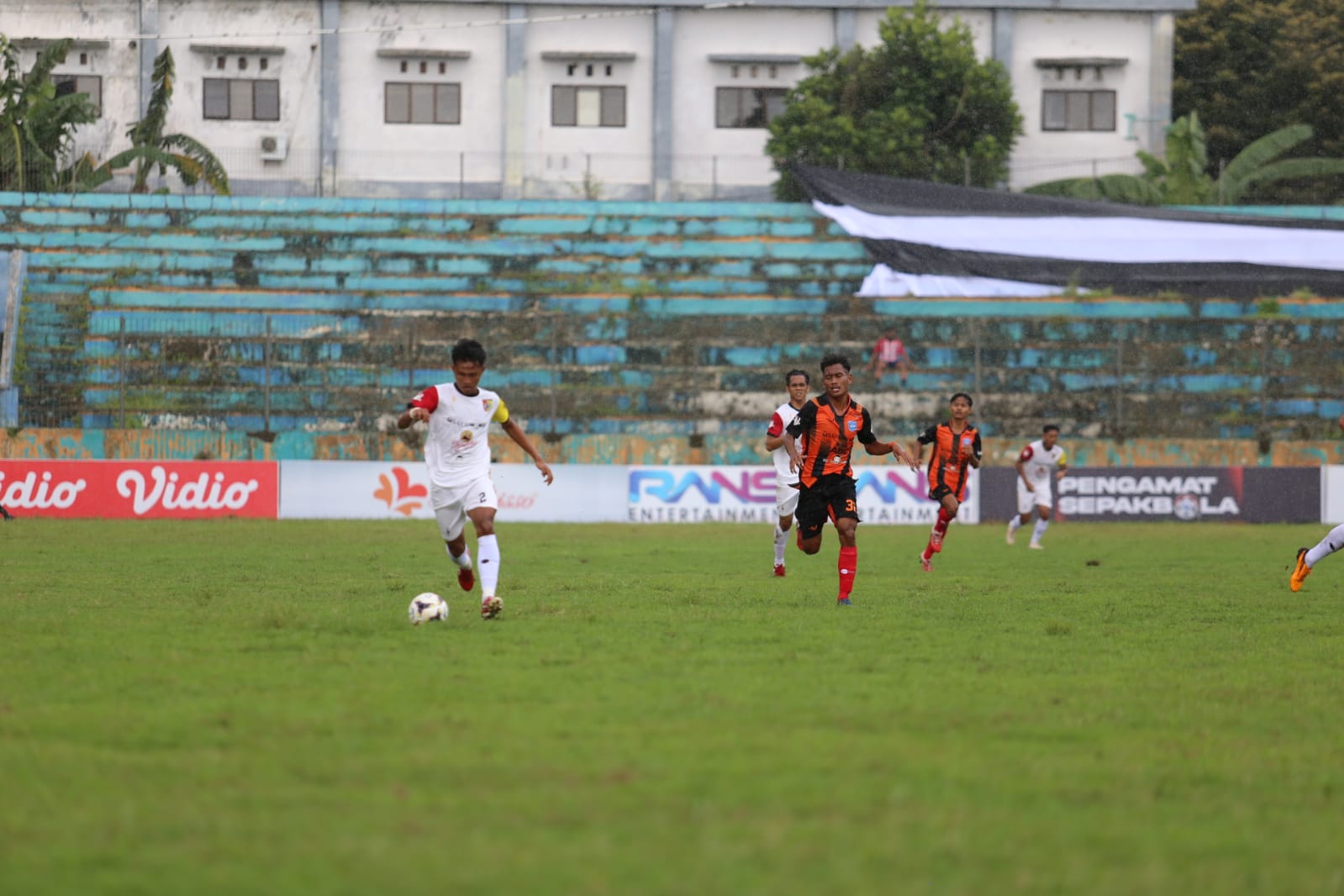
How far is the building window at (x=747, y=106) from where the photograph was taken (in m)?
47.1

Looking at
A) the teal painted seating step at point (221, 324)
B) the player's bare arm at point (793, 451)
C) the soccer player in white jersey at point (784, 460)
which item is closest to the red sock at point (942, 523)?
the soccer player in white jersey at point (784, 460)

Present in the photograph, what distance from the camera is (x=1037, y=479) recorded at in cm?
2623

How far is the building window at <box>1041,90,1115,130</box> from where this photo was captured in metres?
47.7

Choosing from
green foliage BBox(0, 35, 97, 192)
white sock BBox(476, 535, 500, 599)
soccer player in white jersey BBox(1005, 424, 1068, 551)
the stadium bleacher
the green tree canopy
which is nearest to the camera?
white sock BBox(476, 535, 500, 599)

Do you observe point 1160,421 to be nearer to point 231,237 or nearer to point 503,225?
point 503,225

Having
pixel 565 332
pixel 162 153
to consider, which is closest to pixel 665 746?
pixel 565 332

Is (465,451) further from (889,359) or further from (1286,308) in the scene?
(1286,308)

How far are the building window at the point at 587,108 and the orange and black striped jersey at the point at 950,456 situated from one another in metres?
28.9

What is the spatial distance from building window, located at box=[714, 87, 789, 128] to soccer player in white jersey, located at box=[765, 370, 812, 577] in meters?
29.4

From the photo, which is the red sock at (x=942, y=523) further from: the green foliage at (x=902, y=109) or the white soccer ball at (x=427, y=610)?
the green foliage at (x=902, y=109)

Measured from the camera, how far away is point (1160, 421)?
32.8 meters

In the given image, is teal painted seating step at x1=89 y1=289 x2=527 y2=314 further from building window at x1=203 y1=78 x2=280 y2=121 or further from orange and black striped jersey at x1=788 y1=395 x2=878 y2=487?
orange and black striped jersey at x1=788 y1=395 x2=878 y2=487

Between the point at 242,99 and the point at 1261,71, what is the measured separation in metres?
30.9

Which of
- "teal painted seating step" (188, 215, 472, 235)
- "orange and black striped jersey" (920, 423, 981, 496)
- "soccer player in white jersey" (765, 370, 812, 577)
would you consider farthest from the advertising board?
"orange and black striped jersey" (920, 423, 981, 496)
